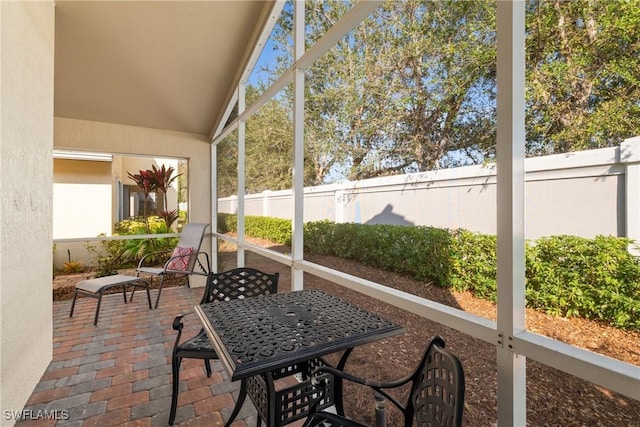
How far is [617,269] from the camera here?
1.05 meters

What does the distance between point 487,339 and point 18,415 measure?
282cm

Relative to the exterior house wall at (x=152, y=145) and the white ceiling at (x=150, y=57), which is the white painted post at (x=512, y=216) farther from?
the exterior house wall at (x=152, y=145)

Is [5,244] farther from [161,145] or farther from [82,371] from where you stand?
[161,145]

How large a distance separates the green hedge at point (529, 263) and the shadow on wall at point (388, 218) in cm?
3

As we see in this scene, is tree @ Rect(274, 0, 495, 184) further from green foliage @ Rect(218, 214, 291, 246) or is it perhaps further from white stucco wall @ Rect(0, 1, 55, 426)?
white stucco wall @ Rect(0, 1, 55, 426)

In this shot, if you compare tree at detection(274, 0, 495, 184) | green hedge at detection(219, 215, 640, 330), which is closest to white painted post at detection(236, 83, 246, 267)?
tree at detection(274, 0, 495, 184)

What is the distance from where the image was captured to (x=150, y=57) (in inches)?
144

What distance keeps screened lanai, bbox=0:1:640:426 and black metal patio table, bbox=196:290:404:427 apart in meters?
0.23

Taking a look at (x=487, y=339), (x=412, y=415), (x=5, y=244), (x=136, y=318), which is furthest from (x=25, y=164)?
(x=487, y=339)

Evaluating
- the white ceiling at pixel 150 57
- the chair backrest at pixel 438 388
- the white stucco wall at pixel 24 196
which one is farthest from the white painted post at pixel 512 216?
the white ceiling at pixel 150 57

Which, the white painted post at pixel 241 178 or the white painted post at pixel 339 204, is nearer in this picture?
the white painted post at pixel 339 204

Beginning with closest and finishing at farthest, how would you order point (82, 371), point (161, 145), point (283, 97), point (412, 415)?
point (412, 415)
point (82, 371)
point (283, 97)
point (161, 145)

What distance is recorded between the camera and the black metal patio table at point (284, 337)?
1.14 metres

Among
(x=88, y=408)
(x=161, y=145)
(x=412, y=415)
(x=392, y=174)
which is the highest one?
(x=161, y=145)
